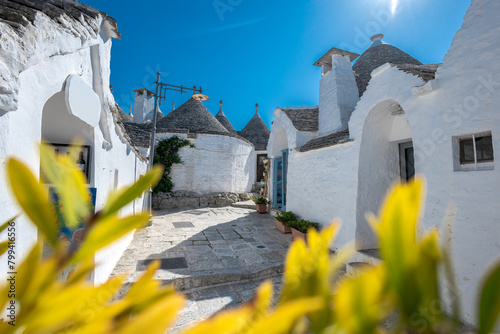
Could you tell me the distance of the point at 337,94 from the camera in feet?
23.1

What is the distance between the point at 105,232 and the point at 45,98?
90.6 inches

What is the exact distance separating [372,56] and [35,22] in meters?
9.26

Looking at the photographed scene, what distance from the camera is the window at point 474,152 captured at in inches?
115

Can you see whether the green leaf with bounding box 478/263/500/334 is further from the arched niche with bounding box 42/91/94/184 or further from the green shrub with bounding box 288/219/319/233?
the green shrub with bounding box 288/219/319/233

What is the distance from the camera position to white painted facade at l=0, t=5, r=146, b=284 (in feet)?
4.82

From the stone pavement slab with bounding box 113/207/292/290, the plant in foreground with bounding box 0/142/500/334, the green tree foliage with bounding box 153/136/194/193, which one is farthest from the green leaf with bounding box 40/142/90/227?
the green tree foliage with bounding box 153/136/194/193

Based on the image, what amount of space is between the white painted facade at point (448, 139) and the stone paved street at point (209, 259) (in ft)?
5.89

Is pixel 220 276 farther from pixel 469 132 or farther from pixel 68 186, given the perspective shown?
pixel 68 186

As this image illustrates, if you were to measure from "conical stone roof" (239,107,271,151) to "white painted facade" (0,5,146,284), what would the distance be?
1760 cm

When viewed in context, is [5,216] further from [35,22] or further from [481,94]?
[481,94]

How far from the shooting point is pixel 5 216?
1491 mm

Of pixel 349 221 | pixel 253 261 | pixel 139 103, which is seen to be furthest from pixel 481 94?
pixel 139 103

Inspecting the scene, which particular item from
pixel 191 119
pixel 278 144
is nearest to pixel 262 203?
pixel 278 144

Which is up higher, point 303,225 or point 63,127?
point 63,127
